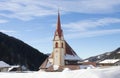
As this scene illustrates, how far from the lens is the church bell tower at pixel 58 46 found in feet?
338

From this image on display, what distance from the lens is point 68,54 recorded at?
106500mm

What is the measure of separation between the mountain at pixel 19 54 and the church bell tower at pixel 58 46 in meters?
27.8

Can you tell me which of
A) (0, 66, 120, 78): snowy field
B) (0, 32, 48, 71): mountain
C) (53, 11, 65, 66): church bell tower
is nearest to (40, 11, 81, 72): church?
(53, 11, 65, 66): church bell tower

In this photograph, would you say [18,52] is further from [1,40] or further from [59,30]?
[59,30]

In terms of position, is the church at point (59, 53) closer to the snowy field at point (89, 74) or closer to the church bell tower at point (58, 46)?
the church bell tower at point (58, 46)

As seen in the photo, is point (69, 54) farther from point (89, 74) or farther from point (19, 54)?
point (89, 74)

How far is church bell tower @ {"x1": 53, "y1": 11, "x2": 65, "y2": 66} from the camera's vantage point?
102875 millimetres

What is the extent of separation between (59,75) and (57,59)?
98.9 m

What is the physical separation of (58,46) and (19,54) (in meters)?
43.3

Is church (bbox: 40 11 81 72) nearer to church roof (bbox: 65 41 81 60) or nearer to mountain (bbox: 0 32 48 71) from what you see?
church roof (bbox: 65 41 81 60)

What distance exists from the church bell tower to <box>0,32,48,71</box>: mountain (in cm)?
2779

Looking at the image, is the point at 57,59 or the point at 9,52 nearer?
the point at 57,59

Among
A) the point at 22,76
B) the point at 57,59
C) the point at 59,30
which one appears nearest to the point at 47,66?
the point at 57,59

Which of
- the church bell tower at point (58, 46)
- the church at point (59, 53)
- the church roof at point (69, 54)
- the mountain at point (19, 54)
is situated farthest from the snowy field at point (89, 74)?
the mountain at point (19, 54)
